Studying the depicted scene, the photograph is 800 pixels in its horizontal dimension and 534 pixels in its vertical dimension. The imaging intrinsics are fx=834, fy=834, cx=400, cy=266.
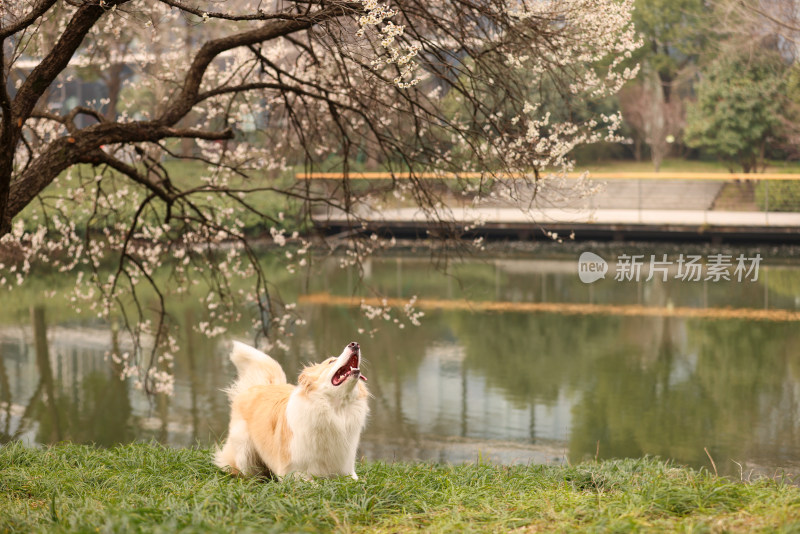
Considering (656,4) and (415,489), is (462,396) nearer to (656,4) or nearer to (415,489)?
(415,489)

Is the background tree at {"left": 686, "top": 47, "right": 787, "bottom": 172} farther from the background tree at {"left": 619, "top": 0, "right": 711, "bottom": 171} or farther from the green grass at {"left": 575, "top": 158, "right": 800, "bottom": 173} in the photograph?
the background tree at {"left": 619, "top": 0, "right": 711, "bottom": 171}

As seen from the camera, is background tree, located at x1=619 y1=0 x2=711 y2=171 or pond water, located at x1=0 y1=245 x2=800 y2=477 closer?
pond water, located at x1=0 y1=245 x2=800 y2=477

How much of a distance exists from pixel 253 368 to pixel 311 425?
3.81ft

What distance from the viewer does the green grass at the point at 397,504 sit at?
10.6 ft

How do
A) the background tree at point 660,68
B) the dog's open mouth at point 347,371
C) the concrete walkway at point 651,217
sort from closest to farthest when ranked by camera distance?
the dog's open mouth at point 347,371 < the concrete walkway at point 651,217 < the background tree at point 660,68

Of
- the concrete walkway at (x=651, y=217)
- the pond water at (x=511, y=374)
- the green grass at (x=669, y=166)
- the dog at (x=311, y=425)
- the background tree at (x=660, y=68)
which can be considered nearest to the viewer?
the dog at (x=311, y=425)

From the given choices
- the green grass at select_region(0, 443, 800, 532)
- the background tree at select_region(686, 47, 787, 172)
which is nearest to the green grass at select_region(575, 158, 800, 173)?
the background tree at select_region(686, 47, 787, 172)

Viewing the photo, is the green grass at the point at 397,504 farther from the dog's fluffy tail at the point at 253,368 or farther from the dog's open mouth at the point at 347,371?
the dog's fluffy tail at the point at 253,368

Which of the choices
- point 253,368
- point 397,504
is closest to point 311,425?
point 397,504

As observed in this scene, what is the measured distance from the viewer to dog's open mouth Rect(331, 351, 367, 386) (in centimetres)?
422

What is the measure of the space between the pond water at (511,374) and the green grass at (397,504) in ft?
5.78

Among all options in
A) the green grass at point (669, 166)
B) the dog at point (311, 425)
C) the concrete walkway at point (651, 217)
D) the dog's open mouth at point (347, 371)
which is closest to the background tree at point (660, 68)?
the green grass at point (669, 166)

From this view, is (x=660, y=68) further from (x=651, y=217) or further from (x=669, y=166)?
(x=651, y=217)

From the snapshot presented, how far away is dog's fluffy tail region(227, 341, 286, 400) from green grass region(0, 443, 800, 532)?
729mm
